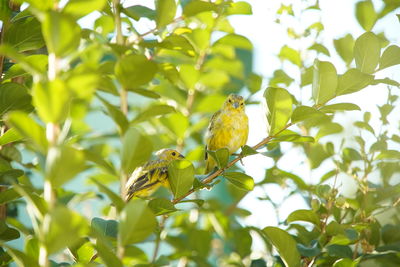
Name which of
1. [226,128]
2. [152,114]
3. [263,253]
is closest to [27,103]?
[152,114]

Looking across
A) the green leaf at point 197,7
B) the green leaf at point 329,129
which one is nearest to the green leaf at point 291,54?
the green leaf at point 329,129

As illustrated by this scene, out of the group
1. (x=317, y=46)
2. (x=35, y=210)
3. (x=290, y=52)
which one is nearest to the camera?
(x=35, y=210)

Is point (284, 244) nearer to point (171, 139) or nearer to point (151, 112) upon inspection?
point (151, 112)

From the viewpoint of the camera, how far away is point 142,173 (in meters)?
1.88

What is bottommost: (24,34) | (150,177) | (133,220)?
(150,177)

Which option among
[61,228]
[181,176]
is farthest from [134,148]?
[181,176]

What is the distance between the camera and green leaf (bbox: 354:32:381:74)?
1007mm

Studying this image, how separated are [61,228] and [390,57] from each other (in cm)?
77

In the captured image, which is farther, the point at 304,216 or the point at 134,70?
the point at 304,216

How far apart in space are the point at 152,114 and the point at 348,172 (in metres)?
0.78

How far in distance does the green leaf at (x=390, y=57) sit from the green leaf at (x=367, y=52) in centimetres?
2

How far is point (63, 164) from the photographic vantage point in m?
0.57

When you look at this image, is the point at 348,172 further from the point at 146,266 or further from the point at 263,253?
the point at 146,266

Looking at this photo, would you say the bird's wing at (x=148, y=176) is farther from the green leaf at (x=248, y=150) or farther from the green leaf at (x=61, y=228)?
the green leaf at (x=61, y=228)
